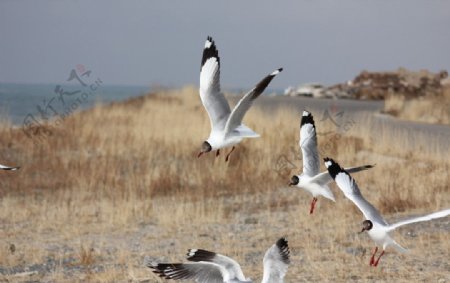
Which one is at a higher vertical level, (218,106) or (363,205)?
(218,106)

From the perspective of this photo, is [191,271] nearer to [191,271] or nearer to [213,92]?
[191,271]

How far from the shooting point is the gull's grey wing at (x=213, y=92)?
6.03 m

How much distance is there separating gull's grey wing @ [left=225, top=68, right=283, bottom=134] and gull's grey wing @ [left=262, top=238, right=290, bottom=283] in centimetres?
100

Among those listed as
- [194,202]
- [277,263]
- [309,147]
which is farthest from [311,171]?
[194,202]

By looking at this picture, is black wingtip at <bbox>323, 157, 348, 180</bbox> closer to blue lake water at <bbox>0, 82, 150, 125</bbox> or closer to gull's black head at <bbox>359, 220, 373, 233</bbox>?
gull's black head at <bbox>359, 220, 373, 233</bbox>

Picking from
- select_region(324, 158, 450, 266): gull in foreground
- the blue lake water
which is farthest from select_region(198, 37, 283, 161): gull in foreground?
the blue lake water

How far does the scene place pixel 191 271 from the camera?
5.21 meters

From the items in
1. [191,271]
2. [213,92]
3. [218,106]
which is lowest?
[191,271]

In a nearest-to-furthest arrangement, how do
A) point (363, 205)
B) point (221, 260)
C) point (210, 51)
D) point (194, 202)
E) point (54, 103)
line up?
point (221, 260)
point (363, 205)
point (210, 51)
point (194, 202)
point (54, 103)

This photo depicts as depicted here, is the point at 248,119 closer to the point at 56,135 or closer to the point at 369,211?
the point at 56,135

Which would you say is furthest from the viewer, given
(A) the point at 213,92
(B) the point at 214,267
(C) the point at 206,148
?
(A) the point at 213,92

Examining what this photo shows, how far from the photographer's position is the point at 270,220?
11.8 meters

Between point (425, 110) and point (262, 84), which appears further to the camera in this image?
point (425, 110)

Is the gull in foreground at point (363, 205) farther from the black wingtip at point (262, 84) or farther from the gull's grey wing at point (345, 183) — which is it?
the black wingtip at point (262, 84)
